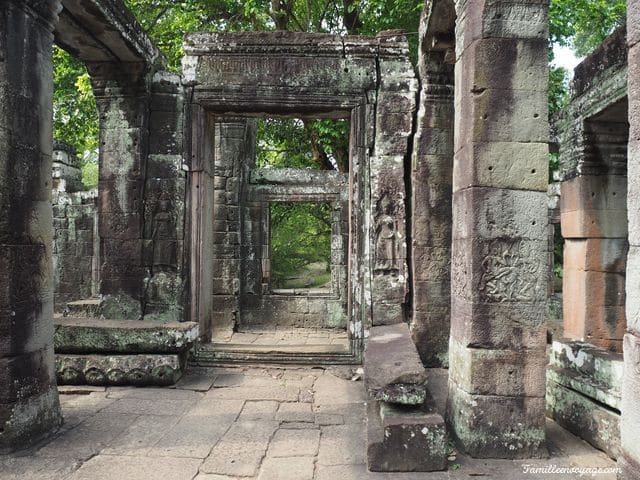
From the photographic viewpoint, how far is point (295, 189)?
400 inches

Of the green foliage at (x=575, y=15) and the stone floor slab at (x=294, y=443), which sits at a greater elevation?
the green foliage at (x=575, y=15)

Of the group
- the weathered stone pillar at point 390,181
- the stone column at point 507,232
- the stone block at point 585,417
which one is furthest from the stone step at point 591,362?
the weathered stone pillar at point 390,181

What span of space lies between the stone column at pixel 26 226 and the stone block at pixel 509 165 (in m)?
3.52

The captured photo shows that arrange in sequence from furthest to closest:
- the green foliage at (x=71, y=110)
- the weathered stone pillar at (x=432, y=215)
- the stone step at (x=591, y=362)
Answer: the green foliage at (x=71, y=110)
the weathered stone pillar at (x=432, y=215)
the stone step at (x=591, y=362)

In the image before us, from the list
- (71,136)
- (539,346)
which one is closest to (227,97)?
(539,346)

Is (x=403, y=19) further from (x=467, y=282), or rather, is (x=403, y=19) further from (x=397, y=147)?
(x=467, y=282)

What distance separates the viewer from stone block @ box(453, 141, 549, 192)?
340cm

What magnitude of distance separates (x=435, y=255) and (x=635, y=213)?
343 centimetres

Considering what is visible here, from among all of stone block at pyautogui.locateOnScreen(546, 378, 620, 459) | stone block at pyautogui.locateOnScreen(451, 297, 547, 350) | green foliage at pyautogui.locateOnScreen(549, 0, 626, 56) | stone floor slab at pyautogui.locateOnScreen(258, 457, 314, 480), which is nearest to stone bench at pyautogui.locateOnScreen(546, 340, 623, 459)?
stone block at pyautogui.locateOnScreen(546, 378, 620, 459)

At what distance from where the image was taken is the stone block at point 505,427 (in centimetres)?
337

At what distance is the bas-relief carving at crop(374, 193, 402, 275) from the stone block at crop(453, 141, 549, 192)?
2616mm

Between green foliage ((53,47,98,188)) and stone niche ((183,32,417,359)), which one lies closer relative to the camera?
stone niche ((183,32,417,359))

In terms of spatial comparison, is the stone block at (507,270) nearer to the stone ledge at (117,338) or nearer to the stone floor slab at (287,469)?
the stone floor slab at (287,469)

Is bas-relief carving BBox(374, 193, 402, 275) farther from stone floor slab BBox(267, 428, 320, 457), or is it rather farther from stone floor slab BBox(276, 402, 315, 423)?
stone floor slab BBox(267, 428, 320, 457)
